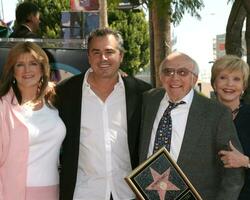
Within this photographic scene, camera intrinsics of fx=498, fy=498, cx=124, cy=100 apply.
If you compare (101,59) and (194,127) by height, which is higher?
(101,59)

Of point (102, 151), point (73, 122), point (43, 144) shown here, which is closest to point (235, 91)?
point (102, 151)

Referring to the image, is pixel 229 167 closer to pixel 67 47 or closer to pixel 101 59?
pixel 101 59

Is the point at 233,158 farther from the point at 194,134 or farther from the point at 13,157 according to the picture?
the point at 13,157

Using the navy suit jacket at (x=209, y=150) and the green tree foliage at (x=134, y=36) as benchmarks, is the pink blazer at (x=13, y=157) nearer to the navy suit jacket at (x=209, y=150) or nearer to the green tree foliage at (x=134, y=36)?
the navy suit jacket at (x=209, y=150)

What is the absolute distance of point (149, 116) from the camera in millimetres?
3379

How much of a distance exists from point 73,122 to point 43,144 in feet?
0.88

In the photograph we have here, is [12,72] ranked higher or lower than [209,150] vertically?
higher

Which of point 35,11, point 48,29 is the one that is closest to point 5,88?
point 35,11

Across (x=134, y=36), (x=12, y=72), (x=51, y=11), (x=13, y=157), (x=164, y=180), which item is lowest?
(x=164, y=180)

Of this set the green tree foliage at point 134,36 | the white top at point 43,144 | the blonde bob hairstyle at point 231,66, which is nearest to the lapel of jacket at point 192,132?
the blonde bob hairstyle at point 231,66

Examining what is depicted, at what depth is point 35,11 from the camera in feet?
18.0

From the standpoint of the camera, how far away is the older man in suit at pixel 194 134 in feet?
10.2

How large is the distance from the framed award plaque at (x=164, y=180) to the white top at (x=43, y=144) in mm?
720

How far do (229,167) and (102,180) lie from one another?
86cm
